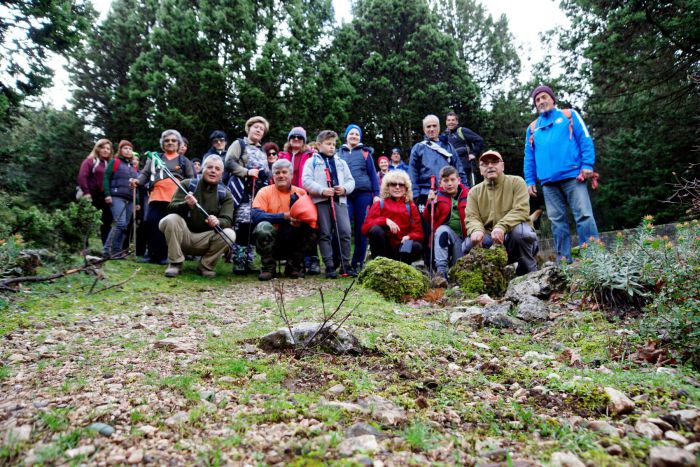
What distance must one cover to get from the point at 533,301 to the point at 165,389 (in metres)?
3.17

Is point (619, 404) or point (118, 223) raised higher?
point (118, 223)

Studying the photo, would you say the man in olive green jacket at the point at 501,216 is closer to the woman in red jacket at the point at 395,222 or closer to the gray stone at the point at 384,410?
the woman in red jacket at the point at 395,222

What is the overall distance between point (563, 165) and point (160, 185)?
6.24 m

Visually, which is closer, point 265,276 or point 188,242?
point 188,242

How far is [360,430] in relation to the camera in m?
1.85

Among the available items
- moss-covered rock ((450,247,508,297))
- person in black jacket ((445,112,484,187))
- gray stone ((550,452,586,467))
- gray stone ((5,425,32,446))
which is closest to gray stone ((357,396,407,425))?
gray stone ((550,452,586,467))

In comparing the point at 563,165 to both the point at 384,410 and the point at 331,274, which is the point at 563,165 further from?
the point at 384,410

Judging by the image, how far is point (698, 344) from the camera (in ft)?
8.23

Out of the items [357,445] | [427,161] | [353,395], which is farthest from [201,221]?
[357,445]

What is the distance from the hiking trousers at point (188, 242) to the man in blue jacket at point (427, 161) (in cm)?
321

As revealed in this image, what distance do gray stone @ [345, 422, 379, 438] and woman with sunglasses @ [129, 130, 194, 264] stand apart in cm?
653

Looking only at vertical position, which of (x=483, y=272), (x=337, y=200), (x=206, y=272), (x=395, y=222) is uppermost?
(x=337, y=200)

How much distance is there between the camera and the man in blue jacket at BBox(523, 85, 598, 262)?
562 cm

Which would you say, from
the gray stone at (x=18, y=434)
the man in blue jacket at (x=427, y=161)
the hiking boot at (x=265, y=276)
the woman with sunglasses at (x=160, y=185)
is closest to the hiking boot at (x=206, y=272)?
the hiking boot at (x=265, y=276)
